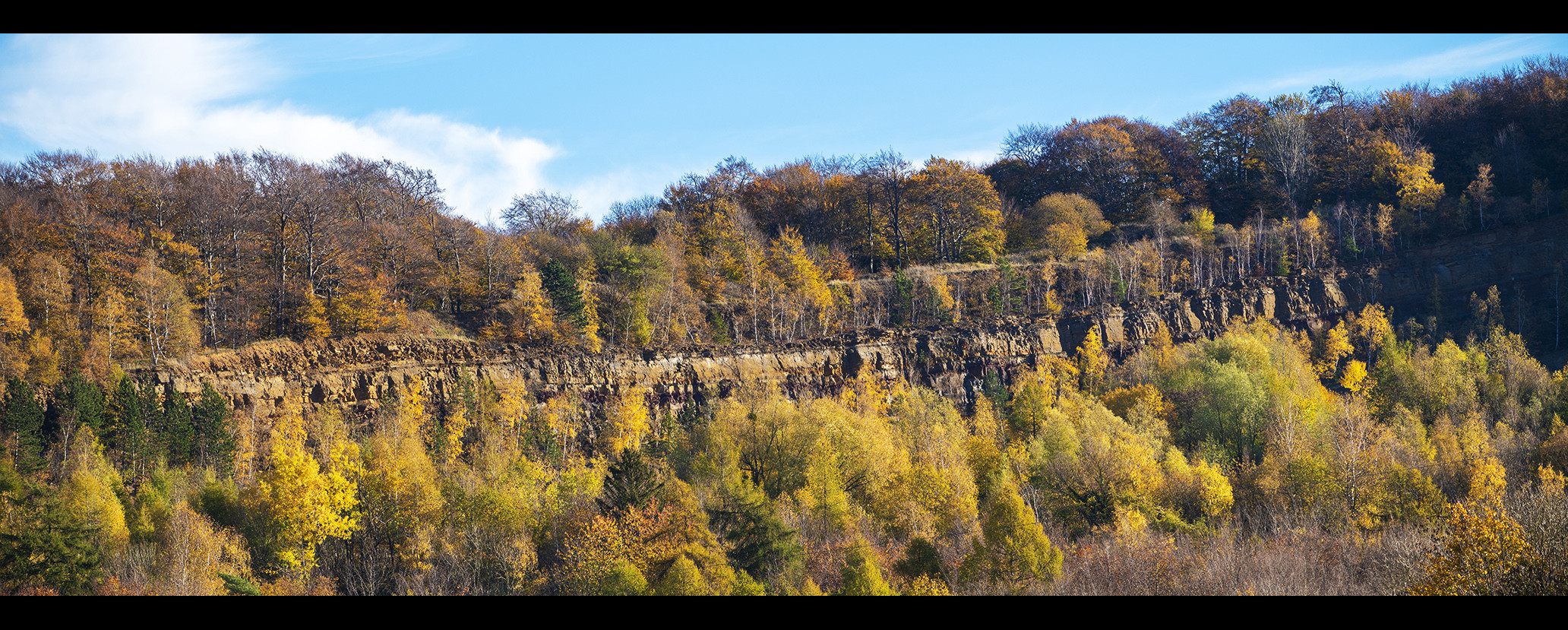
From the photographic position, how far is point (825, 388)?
219 ft

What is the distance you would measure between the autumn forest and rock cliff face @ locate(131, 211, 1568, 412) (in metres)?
0.57

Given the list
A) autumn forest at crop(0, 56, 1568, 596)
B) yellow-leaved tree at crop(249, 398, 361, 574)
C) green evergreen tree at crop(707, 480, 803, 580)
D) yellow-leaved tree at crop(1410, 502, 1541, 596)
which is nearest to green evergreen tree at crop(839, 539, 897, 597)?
autumn forest at crop(0, 56, 1568, 596)

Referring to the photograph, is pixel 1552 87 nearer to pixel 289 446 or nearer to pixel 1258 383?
pixel 1258 383

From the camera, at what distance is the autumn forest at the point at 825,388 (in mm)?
38906

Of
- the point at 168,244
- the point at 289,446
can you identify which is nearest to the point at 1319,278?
the point at 289,446

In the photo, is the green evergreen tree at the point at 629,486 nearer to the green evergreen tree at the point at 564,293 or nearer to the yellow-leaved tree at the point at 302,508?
the yellow-leaved tree at the point at 302,508

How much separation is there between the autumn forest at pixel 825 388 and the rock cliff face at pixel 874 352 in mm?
572

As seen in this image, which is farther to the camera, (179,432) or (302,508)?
(179,432)

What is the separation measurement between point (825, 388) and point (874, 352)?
5.28 m

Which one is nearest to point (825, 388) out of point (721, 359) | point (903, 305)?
point (721, 359)

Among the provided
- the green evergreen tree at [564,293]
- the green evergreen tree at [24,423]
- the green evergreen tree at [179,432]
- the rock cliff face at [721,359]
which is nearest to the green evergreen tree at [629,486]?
the rock cliff face at [721,359]

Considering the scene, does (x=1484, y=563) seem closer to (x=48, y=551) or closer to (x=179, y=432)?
(x=48, y=551)
